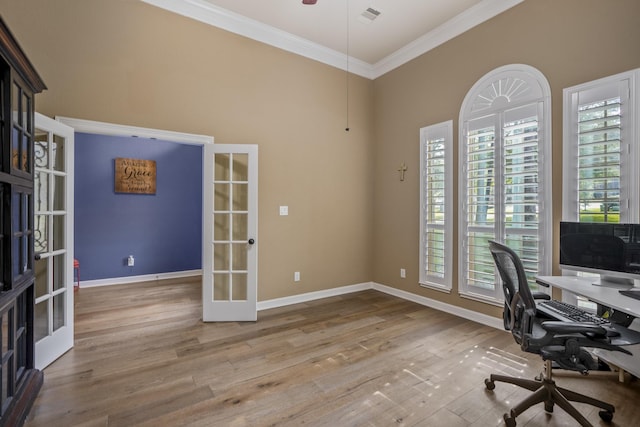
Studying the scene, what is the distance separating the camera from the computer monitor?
2162 mm

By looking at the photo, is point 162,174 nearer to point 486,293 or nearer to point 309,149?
point 309,149

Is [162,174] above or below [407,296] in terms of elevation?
above

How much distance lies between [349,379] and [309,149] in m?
2.96

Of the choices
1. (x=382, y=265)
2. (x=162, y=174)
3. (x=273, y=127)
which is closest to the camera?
(x=273, y=127)

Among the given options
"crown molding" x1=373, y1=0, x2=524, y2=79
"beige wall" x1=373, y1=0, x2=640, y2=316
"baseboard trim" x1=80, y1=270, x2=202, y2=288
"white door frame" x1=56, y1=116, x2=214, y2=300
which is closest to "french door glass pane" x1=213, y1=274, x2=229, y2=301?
"white door frame" x1=56, y1=116, x2=214, y2=300

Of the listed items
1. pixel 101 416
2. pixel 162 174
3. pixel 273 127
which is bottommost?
pixel 101 416

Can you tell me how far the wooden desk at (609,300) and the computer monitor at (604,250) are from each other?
0.13 m

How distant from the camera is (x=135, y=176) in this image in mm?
5391

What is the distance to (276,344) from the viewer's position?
113 inches

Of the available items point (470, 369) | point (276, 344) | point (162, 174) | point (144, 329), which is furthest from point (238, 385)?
point (162, 174)

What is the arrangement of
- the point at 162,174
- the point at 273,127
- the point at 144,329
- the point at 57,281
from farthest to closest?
1. the point at 162,174
2. the point at 273,127
3. the point at 144,329
4. the point at 57,281

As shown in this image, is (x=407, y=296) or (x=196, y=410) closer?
(x=196, y=410)

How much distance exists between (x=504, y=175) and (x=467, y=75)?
1.30 metres

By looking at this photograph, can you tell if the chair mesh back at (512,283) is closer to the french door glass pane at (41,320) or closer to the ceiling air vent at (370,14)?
the ceiling air vent at (370,14)
